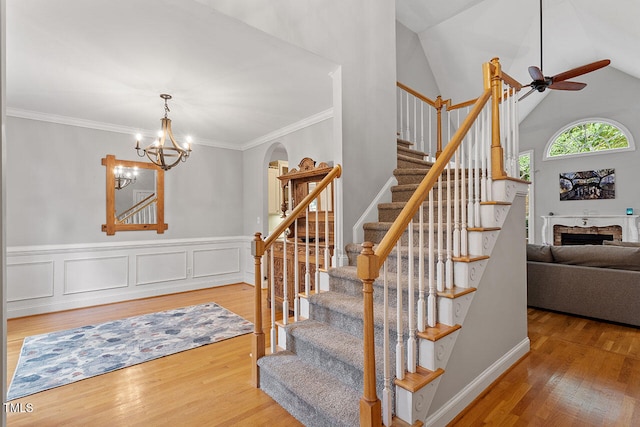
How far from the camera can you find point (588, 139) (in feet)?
23.3

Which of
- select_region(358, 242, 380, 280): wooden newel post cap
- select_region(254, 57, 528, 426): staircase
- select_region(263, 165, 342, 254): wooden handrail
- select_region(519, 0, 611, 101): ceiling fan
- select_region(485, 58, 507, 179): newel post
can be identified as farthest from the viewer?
select_region(519, 0, 611, 101): ceiling fan

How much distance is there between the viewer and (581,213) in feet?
23.4

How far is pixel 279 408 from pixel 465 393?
1.19 m

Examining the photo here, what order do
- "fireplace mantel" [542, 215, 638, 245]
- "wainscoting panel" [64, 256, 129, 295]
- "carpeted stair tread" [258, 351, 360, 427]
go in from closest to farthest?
"carpeted stair tread" [258, 351, 360, 427] < "wainscoting panel" [64, 256, 129, 295] < "fireplace mantel" [542, 215, 638, 245]

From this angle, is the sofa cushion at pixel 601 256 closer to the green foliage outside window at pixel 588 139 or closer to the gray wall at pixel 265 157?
the gray wall at pixel 265 157

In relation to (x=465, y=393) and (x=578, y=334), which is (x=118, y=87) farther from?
(x=578, y=334)

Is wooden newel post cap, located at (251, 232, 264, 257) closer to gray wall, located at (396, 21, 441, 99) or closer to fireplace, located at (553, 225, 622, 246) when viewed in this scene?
gray wall, located at (396, 21, 441, 99)

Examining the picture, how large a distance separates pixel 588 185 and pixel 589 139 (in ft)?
3.42

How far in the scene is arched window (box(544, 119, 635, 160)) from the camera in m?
6.68

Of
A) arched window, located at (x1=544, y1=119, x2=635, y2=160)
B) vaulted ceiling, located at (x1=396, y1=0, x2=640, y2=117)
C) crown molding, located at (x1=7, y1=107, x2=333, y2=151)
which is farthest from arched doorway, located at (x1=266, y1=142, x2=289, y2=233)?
arched window, located at (x1=544, y1=119, x2=635, y2=160)

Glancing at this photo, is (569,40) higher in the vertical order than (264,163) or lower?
higher

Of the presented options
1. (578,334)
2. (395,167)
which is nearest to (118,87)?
(395,167)

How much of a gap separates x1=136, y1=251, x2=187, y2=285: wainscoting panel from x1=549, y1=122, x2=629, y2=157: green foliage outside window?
335 inches

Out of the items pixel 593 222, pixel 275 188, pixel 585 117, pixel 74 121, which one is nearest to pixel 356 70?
pixel 74 121
